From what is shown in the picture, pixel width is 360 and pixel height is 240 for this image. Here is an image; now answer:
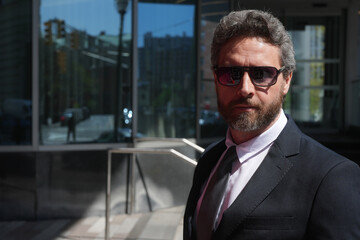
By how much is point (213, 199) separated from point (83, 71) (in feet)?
17.3

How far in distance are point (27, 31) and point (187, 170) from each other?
9.73ft

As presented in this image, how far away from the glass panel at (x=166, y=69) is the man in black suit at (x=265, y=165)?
5.22 m

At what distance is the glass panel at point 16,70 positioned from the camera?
5.98 meters

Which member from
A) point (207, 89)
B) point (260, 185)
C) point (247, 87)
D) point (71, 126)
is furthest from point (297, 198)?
point (207, 89)

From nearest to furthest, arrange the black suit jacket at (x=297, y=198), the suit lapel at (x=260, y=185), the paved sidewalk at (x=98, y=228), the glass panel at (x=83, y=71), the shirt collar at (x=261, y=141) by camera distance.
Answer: the black suit jacket at (x=297, y=198)
the suit lapel at (x=260, y=185)
the shirt collar at (x=261, y=141)
the paved sidewalk at (x=98, y=228)
the glass panel at (x=83, y=71)

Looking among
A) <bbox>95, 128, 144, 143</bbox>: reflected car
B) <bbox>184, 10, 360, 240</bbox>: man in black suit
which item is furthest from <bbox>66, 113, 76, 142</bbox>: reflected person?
<bbox>184, 10, 360, 240</bbox>: man in black suit

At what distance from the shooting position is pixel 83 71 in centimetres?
627

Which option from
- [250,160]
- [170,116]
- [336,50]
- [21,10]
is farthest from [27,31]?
[336,50]

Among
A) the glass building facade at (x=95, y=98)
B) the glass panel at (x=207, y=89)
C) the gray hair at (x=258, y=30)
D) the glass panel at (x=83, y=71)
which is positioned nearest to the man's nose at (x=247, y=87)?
the gray hair at (x=258, y=30)

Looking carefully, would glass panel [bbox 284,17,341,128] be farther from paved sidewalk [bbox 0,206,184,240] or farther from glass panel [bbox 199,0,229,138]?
paved sidewalk [bbox 0,206,184,240]

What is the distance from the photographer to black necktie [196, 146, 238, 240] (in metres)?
1.25

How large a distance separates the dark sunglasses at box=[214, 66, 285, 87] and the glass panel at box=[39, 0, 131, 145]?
17.0 feet

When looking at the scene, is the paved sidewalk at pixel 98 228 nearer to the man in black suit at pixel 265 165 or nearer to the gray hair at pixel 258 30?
the man in black suit at pixel 265 165

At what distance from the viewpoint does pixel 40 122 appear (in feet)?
19.9
